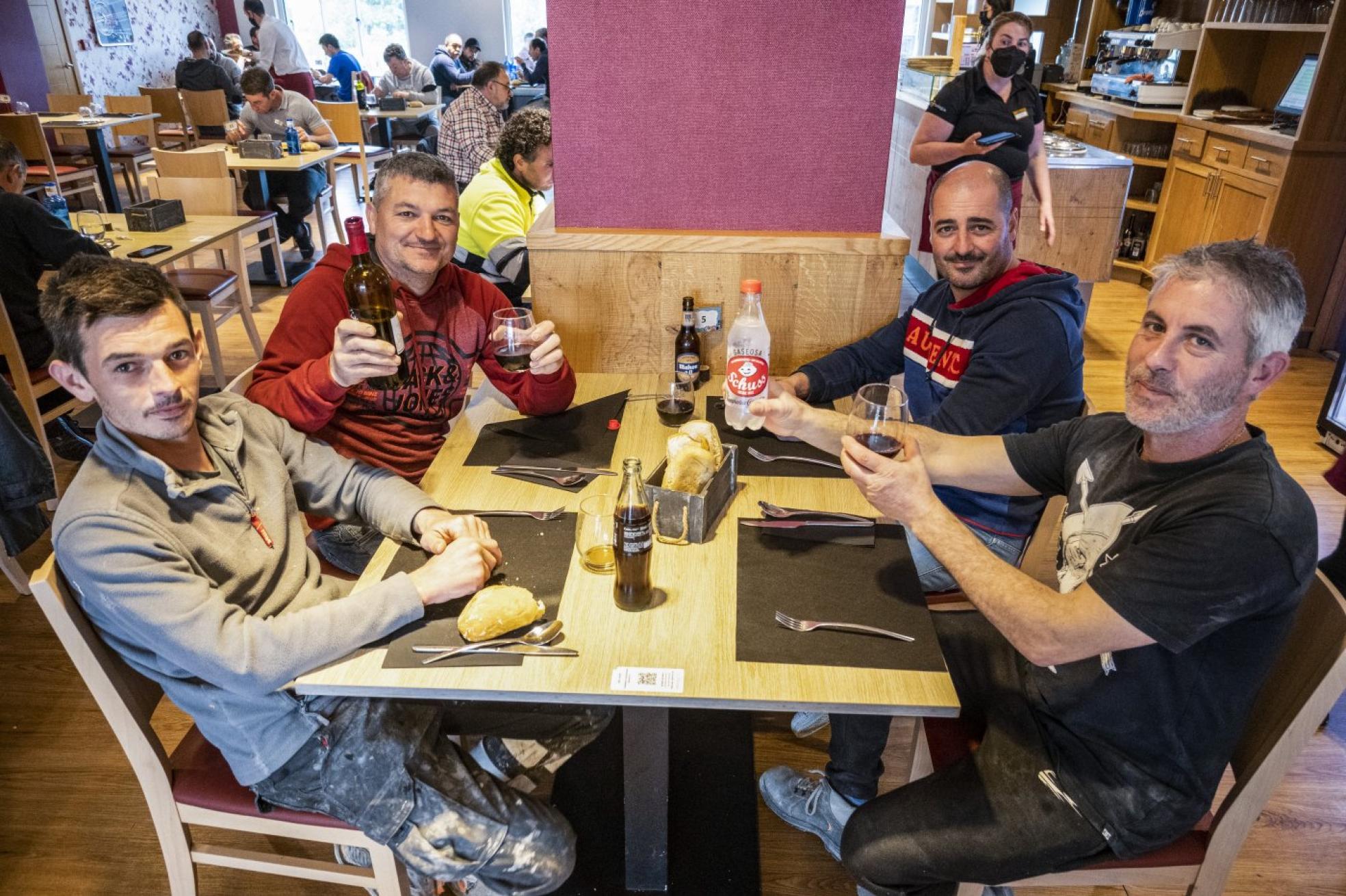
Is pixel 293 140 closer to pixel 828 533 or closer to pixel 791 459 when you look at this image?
pixel 791 459

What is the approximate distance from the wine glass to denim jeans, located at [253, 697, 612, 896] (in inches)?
32.4

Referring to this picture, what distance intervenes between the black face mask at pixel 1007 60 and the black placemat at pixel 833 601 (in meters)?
2.67

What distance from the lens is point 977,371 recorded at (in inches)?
69.4

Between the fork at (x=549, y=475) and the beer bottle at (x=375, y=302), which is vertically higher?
the beer bottle at (x=375, y=302)

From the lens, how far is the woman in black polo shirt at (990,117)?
11.4 ft

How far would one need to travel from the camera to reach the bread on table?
5.01 feet

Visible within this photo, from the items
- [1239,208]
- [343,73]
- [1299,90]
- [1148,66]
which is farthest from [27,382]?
[343,73]

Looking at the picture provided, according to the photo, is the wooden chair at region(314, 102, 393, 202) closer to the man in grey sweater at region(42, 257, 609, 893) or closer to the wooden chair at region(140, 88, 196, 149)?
the wooden chair at region(140, 88, 196, 149)

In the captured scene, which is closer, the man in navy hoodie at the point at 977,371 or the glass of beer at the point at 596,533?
the glass of beer at the point at 596,533

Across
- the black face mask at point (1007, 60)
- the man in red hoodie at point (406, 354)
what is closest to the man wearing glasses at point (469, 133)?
the black face mask at point (1007, 60)

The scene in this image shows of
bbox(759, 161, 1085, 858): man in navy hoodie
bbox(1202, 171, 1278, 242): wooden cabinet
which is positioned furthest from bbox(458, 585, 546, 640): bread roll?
bbox(1202, 171, 1278, 242): wooden cabinet

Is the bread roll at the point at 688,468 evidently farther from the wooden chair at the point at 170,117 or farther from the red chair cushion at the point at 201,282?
the wooden chair at the point at 170,117

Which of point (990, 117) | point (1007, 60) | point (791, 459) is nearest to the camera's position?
point (791, 459)

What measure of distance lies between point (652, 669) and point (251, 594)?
2.18 feet
